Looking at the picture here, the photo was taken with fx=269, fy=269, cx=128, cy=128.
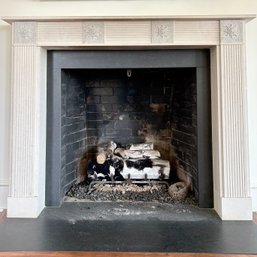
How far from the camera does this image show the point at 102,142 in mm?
2459

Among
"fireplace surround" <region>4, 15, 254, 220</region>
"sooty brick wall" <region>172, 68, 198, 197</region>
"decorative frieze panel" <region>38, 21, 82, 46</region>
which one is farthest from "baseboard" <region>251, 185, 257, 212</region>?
"decorative frieze panel" <region>38, 21, 82, 46</region>

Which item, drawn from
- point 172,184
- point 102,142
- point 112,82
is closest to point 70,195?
point 102,142

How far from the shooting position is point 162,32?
6.03 feet

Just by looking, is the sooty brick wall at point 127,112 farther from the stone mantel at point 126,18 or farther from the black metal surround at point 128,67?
the stone mantel at point 126,18

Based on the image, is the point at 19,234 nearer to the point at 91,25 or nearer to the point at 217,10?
the point at 91,25

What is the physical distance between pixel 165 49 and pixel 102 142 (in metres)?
1.01

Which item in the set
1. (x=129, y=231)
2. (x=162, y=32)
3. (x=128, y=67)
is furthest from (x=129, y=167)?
(x=162, y=32)

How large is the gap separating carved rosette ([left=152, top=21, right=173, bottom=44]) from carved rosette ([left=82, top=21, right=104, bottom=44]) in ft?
1.19

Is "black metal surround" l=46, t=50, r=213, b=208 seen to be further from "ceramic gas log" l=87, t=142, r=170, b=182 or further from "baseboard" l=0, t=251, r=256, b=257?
"baseboard" l=0, t=251, r=256, b=257

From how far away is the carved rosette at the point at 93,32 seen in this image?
1.84 m

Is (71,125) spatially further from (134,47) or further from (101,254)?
(101,254)

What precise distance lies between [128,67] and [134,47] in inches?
5.6

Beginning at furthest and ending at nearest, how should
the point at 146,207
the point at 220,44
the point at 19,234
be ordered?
1. the point at 146,207
2. the point at 220,44
3. the point at 19,234

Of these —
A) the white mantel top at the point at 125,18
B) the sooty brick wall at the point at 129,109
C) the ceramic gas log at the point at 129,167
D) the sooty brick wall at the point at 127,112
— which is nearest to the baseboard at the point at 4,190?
the sooty brick wall at the point at 127,112
